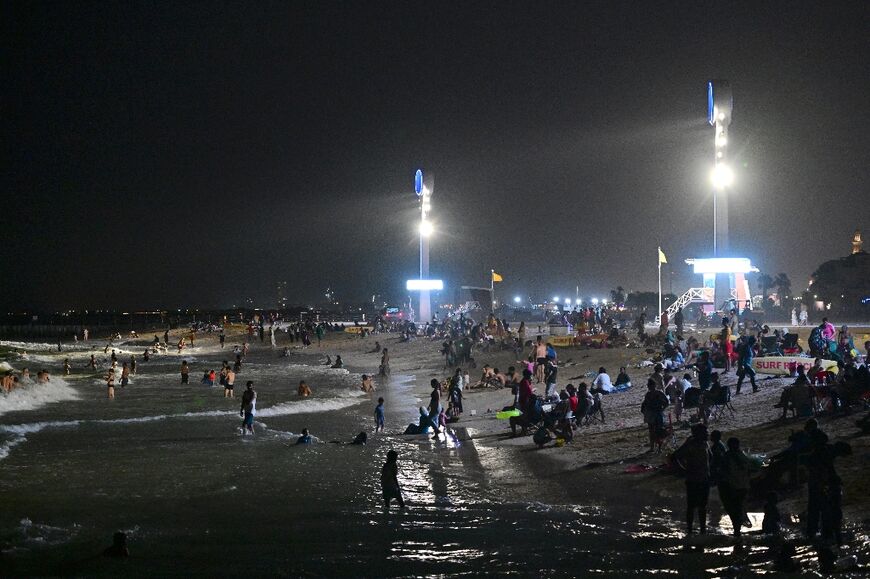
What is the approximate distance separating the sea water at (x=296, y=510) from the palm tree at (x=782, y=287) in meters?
39.8

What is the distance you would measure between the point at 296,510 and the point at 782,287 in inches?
2162

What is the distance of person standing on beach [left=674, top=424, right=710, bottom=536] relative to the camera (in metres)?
9.13

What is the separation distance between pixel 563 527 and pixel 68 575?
244 inches

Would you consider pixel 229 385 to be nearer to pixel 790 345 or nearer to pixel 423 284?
pixel 790 345

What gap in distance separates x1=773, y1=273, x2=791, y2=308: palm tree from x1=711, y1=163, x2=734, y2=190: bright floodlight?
10392mm

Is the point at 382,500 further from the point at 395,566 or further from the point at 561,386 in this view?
the point at 561,386

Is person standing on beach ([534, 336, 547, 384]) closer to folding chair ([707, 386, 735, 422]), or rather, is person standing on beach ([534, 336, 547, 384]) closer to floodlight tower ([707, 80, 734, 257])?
folding chair ([707, 386, 735, 422])

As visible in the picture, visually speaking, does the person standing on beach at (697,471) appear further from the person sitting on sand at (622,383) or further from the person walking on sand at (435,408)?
the person sitting on sand at (622,383)

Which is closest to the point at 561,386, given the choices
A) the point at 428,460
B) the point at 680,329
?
the point at 680,329

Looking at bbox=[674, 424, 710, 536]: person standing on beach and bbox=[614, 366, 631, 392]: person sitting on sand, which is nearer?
bbox=[674, 424, 710, 536]: person standing on beach

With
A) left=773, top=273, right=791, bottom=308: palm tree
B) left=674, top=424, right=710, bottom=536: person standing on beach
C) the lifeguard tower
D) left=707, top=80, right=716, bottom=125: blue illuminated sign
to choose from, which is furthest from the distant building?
left=674, top=424, right=710, bottom=536: person standing on beach

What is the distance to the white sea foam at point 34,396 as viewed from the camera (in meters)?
26.8

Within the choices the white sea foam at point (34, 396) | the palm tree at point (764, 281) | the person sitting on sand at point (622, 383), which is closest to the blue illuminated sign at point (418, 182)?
the palm tree at point (764, 281)

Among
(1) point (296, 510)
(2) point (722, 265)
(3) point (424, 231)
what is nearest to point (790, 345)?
(1) point (296, 510)
